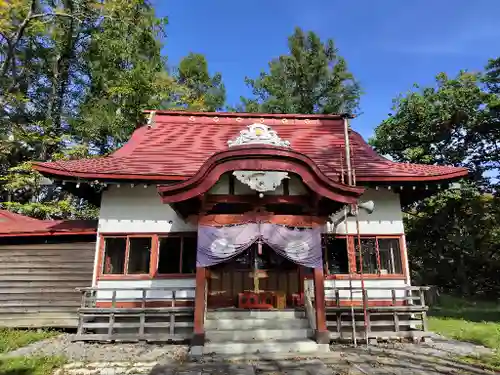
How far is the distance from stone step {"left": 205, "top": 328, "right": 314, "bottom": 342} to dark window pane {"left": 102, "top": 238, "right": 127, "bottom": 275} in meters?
3.36

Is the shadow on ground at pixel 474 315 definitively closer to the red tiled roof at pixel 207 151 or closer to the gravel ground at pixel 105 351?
the red tiled roof at pixel 207 151

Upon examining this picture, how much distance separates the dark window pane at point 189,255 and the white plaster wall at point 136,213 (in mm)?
334

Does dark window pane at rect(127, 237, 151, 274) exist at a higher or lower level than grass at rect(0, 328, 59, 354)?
higher

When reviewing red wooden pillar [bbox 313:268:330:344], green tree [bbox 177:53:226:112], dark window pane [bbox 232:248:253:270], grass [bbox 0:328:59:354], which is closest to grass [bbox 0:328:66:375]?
grass [bbox 0:328:59:354]

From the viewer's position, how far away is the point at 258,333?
7.29m

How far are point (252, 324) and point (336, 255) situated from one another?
3.22 m

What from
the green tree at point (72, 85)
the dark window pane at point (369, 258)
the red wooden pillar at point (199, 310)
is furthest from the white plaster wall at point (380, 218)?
the green tree at point (72, 85)

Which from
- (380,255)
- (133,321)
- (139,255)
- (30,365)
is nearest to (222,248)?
(139,255)

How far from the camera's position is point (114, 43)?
21.5 metres

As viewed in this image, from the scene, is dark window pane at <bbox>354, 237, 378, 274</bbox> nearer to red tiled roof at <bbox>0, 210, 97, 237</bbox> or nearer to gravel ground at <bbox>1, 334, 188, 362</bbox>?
gravel ground at <bbox>1, 334, 188, 362</bbox>

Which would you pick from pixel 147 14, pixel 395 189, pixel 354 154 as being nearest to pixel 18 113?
pixel 147 14

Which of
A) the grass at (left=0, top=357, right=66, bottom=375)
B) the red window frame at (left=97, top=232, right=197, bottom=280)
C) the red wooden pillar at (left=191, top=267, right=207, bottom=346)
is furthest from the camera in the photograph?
the red window frame at (left=97, top=232, right=197, bottom=280)

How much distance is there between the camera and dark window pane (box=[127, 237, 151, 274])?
9.05m

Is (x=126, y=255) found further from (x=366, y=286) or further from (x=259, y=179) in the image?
(x=366, y=286)
